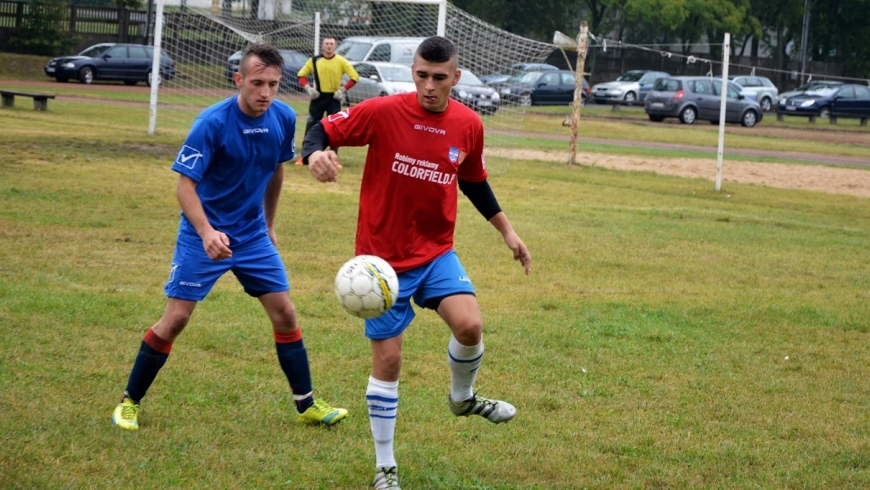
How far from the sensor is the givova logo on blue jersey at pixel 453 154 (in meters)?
4.84

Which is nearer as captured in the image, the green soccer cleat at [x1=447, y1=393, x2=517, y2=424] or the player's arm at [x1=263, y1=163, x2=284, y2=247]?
the green soccer cleat at [x1=447, y1=393, x2=517, y2=424]

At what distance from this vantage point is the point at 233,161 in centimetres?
511

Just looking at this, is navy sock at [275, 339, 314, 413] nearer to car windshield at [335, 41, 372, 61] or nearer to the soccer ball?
the soccer ball

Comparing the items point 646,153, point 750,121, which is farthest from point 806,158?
point 750,121

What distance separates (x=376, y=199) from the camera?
4.78 meters

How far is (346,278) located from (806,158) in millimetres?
23989

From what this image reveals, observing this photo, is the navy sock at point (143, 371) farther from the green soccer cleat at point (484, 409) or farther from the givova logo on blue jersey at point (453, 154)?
the givova logo on blue jersey at point (453, 154)

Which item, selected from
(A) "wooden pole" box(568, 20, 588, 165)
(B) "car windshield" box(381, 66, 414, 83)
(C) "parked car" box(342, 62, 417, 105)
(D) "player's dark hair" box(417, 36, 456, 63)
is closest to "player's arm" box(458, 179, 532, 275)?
(D) "player's dark hair" box(417, 36, 456, 63)

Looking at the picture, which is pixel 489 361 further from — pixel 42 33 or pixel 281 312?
pixel 42 33

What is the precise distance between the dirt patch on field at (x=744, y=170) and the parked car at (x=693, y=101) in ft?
47.1

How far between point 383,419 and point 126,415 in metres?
1.43

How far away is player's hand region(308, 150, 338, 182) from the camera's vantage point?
14.4ft

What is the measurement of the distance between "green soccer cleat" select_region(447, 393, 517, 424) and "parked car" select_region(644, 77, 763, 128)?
111ft

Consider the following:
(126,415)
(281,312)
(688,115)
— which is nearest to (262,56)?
(281,312)
